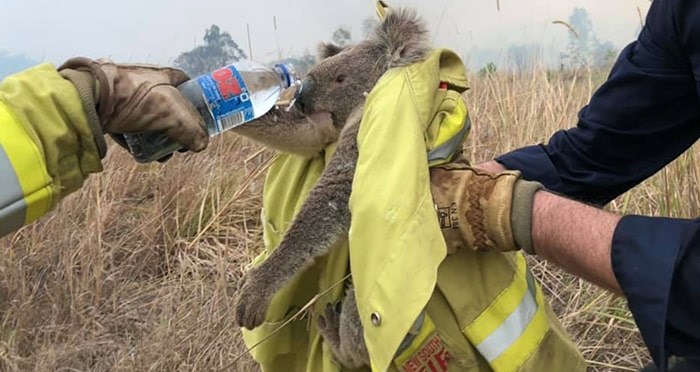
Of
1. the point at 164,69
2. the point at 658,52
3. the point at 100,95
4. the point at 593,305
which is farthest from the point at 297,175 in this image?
the point at 593,305

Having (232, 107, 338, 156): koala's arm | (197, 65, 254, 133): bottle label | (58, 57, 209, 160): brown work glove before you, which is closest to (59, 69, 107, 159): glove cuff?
(58, 57, 209, 160): brown work glove

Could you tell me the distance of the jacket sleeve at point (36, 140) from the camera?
4.98 feet

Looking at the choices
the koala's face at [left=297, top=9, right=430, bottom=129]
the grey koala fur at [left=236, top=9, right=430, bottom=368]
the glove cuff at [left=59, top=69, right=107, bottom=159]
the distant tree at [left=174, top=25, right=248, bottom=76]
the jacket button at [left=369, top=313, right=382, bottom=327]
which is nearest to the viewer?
the jacket button at [left=369, top=313, right=382, bottom=327]

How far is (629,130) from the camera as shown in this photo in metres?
2.15

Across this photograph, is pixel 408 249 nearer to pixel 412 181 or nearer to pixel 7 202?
pixel 412 181

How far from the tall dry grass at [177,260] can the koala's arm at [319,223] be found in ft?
4.90

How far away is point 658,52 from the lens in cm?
198

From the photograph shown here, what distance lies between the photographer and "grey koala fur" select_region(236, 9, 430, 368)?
195 centimetres

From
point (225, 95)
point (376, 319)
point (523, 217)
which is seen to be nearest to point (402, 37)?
point (225, 95)

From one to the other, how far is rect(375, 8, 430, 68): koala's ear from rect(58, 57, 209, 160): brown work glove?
555mm

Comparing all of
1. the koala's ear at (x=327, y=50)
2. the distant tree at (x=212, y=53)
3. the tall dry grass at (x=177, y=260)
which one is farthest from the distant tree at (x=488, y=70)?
the koala's ear at (x=327, y=50)

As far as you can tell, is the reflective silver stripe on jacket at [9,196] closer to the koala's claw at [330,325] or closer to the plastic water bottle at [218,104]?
the plastic water bottle at [218,104]

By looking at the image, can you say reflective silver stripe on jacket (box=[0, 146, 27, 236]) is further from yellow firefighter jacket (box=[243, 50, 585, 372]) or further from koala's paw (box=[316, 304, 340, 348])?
koala's paw (box=[316, 304, 340, 348])

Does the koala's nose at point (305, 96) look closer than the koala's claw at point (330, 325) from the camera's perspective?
No
